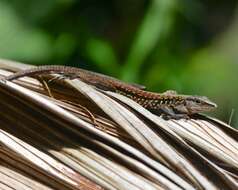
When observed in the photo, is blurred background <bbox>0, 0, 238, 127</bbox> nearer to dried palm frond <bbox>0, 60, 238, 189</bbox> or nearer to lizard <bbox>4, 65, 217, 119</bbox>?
lizard <bbox>4, 65, 217, 119</bbox>

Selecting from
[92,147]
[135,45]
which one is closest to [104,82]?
[92,147]

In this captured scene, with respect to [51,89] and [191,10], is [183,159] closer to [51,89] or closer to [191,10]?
[51,89]

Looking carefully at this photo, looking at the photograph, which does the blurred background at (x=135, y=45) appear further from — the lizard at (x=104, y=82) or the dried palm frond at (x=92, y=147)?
the dried palm frond at (x=92, y=147)

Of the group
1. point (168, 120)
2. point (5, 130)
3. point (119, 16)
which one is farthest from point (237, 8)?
point (5, 130)

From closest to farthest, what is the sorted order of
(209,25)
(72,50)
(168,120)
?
(168,120), (72,50), (209,25)

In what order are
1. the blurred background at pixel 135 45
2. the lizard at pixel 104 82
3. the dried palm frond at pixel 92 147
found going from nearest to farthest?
the dried palm frond at pixel 92 147, the lizard at pixel 104 82, the blurred background at pixel 135 45

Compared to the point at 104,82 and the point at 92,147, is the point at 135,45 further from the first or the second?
the point at 92,147

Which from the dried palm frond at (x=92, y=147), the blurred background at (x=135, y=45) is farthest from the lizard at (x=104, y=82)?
the blurred background at (x=135, y=45)
